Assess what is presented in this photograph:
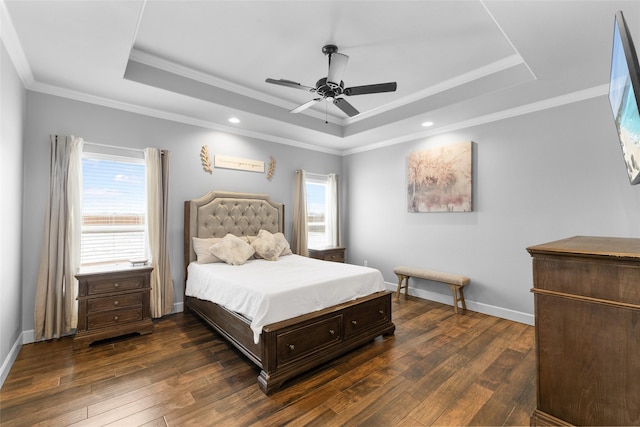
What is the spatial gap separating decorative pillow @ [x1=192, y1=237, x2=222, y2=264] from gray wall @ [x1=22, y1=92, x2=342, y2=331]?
1.16 ft

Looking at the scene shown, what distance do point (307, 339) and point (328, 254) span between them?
257cm

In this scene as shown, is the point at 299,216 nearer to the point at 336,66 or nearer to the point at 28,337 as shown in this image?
the point at 336,66

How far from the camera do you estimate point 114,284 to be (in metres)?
3.08

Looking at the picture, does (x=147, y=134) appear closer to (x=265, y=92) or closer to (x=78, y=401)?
(x=265, y=92)

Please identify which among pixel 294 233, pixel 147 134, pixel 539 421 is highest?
pixel 147 134

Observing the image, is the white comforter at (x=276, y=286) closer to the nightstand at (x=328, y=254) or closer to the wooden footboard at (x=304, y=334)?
the wooden footboard at (x=304, y=334)

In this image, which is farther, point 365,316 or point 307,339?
point 365,316

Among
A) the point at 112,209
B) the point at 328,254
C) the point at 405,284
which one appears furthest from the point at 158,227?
the point at 405,284

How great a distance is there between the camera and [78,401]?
2.06 metres

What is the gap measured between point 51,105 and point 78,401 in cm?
298

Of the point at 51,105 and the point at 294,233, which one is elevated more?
the point at 51,105

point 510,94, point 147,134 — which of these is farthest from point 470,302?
point 147,134

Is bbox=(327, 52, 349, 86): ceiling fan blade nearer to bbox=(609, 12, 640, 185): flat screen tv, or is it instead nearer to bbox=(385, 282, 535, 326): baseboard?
bbox=(609, 12, 640, 185): flat screen tv

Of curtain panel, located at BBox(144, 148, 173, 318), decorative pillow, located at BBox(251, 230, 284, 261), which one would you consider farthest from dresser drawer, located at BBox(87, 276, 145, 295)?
decorative pillow, located at BBox(251, 230, 284, 261)
